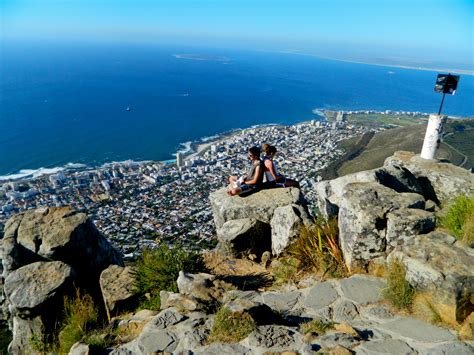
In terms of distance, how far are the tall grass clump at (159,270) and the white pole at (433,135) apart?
6.37m

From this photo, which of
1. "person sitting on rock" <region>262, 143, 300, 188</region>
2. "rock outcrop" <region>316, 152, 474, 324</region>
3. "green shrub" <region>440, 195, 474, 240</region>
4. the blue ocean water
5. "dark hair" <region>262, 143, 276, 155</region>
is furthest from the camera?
the blue ocean water

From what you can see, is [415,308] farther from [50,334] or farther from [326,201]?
[50,334]

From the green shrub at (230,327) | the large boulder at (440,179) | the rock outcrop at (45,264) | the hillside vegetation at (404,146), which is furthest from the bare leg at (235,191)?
the hillside vegetation at (404,146)

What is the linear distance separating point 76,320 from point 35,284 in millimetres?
1378

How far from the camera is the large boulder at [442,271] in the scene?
Answer: 3.87m

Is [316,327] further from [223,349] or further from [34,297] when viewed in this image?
[34,297]

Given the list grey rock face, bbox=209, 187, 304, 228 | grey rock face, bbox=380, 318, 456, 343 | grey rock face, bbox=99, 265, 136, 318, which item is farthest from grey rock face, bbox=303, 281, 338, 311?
grey rock face, bbox=99, 265, 136, 318

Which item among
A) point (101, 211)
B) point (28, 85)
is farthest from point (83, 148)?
point (28, 85)

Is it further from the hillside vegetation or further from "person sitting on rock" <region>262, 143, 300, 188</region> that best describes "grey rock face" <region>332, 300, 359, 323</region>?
the hillside vegetation

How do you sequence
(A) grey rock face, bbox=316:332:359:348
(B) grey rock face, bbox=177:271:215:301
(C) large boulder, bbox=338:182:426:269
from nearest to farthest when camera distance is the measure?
(A) grey rock face, bbox=316:332:359:348 → (B) grey rock face, bbox=177:271:215:301 → (C) large boulder, bbox=338:182:426:269

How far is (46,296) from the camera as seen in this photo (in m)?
5.72

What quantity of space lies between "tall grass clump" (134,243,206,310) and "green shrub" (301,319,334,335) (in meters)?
2.19

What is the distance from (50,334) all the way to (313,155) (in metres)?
41.6

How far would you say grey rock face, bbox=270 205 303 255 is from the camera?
6.55 m
